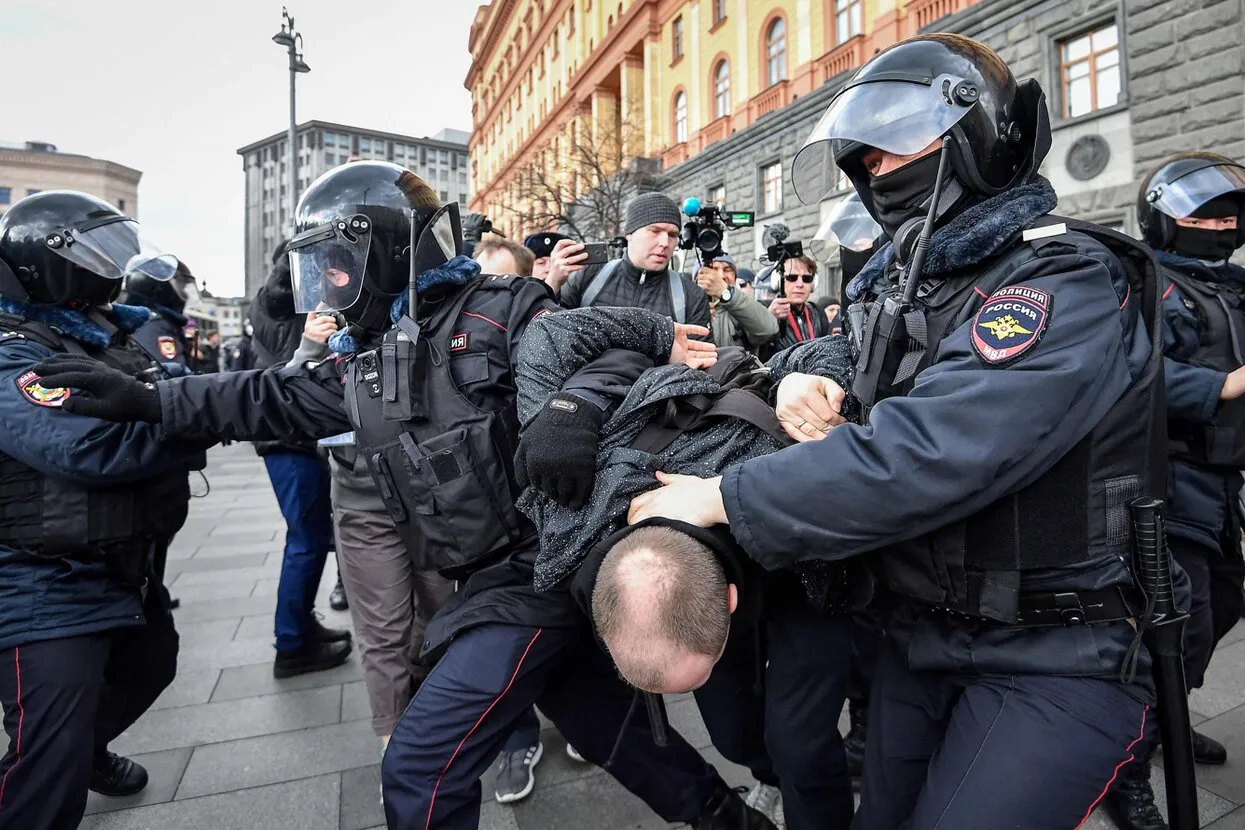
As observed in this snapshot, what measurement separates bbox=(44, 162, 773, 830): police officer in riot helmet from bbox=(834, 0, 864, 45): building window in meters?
16.0

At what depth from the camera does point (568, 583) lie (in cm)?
180

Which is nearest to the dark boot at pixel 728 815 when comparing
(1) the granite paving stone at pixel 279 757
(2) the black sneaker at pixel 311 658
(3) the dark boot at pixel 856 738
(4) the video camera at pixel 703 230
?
(3) the dark boot at pixel 856 738

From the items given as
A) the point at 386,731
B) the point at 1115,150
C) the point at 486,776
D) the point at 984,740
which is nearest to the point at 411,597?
the point at 386,731

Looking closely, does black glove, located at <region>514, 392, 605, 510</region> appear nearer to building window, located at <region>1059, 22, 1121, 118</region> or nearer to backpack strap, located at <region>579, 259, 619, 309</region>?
backpack strap, located at <region>579, 259, 619, 309</region>

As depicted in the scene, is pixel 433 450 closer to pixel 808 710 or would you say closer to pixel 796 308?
pixel 808 710

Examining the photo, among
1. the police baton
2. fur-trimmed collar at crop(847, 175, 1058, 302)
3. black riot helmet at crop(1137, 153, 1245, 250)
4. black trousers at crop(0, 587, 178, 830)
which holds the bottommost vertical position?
black trousers at crop(0, 587, 178, 830)

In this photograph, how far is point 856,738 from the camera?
2.93 m

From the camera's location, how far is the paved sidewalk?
2.53 m

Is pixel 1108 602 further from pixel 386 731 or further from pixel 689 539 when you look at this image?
pixel 386 731

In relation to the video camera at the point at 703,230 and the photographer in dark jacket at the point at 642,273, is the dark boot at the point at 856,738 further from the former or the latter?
the video camera at the point at 703,230

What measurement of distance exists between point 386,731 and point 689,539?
1.87 m

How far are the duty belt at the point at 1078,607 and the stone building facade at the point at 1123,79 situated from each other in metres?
7.71

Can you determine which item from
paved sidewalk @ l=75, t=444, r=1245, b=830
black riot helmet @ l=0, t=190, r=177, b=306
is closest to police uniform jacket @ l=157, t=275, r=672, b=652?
black riot helmet @ l=0, t=190, r=177, b=306

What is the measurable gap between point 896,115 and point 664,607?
108 cm
